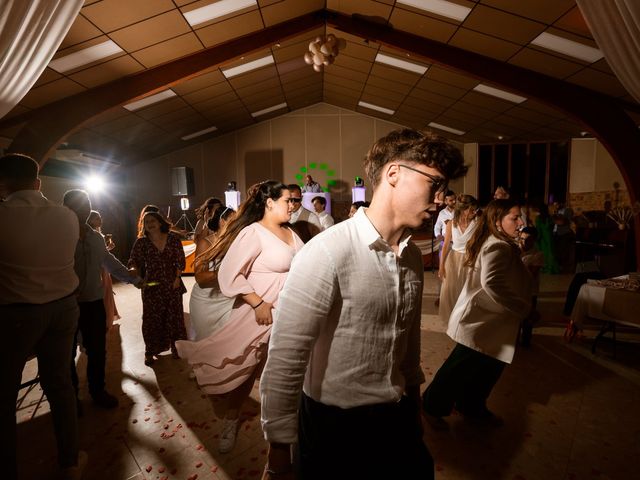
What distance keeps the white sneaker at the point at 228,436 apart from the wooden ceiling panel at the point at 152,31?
15.1ft

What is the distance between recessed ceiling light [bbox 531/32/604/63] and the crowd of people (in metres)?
3.56

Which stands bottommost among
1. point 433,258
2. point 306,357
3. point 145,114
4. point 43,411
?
point 43,411

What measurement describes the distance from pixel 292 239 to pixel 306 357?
134cm

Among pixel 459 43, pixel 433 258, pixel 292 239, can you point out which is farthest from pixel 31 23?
pixel 433 258

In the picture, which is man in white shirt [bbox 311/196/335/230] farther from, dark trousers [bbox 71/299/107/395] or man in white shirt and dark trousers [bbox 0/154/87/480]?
man in white shirt and dark trousers [bbox 0/154/87/480]

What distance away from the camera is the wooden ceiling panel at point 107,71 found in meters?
4.80

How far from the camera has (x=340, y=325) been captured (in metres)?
0.96

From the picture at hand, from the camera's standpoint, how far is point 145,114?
743cm

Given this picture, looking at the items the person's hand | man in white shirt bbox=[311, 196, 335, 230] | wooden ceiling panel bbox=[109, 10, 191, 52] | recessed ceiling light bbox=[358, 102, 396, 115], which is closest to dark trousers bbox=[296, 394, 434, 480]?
the person's hand

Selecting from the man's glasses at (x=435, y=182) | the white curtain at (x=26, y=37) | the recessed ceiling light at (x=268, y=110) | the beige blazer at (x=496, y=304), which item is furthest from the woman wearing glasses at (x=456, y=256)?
the recessed ceiling light at (x=268, y=110)

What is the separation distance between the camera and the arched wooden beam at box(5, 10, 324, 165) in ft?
16.3

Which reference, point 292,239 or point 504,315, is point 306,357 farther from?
point 504,315

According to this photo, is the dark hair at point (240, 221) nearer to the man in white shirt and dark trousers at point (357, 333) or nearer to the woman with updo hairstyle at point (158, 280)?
the woman with updo hairstyle at point (158, 280)

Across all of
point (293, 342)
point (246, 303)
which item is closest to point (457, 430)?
point (246, 303)
